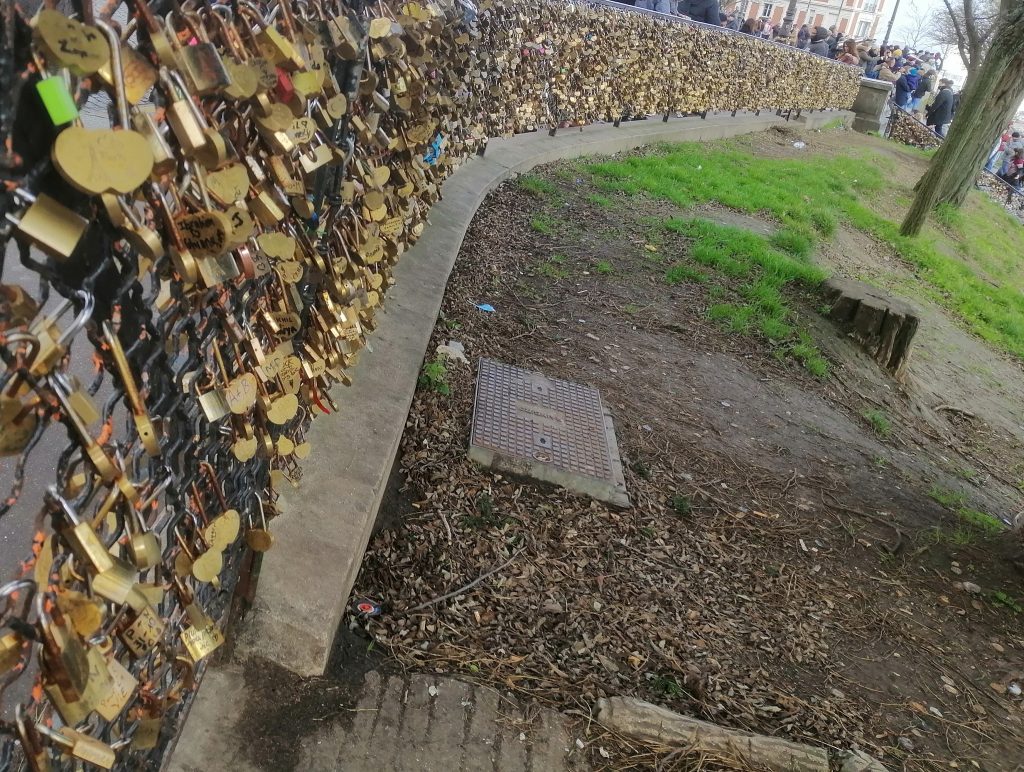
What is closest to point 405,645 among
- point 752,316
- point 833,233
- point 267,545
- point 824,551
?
point 267,545

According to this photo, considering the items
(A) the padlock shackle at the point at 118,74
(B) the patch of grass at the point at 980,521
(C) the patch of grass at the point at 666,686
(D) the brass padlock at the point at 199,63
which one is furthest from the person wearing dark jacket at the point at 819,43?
(A) the padlock shackle at the point at 118,74

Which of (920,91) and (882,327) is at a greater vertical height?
(920,91)

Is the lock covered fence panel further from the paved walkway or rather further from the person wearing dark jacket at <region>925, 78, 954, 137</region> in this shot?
the person wearing dark jacket at <region>925, 78, 954, 137</region>

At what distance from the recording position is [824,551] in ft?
12.2

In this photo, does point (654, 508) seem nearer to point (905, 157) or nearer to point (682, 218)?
point (682, 218)

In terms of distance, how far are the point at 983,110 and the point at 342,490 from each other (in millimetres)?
11270

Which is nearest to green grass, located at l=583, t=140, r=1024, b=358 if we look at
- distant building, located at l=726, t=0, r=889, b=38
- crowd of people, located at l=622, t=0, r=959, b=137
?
crowd of people, located at l=622, t=0, r=959, b=137

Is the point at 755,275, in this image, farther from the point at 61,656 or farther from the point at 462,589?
the point at 61,656

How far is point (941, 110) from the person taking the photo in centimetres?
2617

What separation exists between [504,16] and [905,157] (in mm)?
16769

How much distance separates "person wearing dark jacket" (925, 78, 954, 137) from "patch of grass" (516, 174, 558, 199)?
2346 cm

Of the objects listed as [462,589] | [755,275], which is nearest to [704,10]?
[755,275]

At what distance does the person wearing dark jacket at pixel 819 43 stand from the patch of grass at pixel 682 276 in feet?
69.5

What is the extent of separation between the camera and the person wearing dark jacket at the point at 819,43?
2494cm
